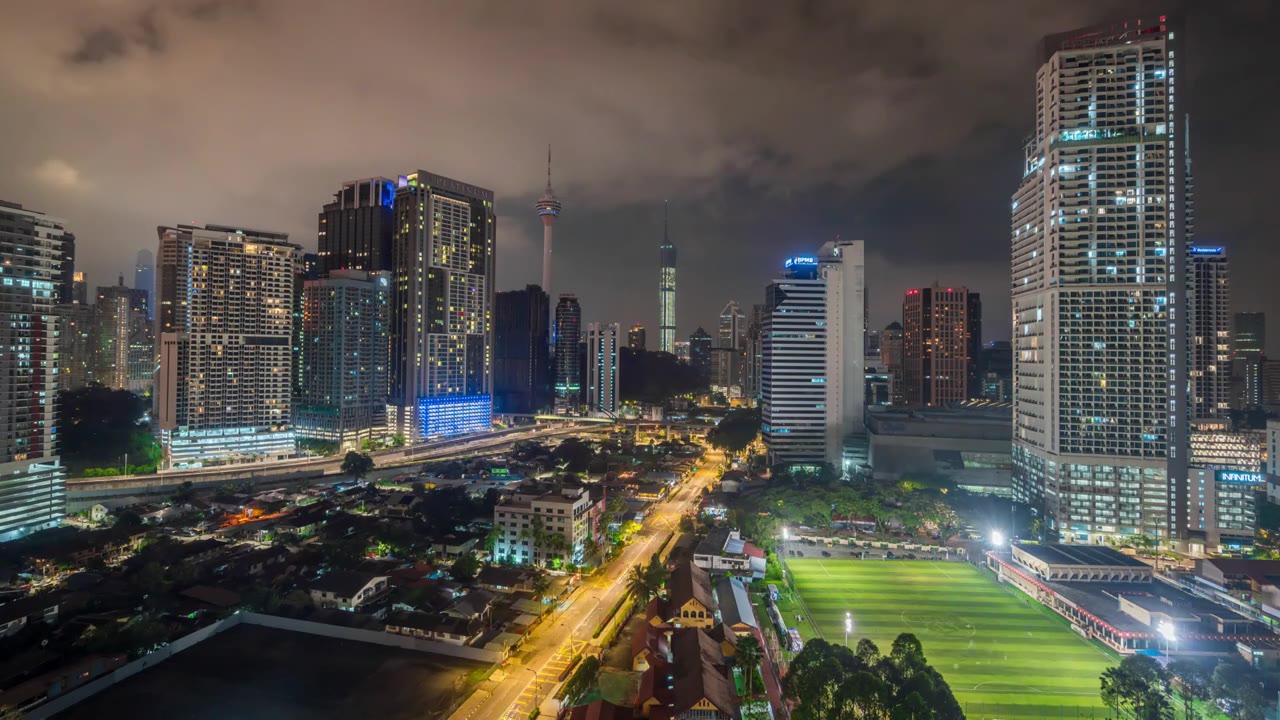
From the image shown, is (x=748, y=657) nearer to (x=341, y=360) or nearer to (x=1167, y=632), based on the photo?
(x=1167, y=632)

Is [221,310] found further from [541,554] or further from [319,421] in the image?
[541,554]

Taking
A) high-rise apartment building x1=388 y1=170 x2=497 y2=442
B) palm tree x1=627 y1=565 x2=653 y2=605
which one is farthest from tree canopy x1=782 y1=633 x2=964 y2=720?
high-rise apartment building x1=388 y1=170 x2=497 y2=442

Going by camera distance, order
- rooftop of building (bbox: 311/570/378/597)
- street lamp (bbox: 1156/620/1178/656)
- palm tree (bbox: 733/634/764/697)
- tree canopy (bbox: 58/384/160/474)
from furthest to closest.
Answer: tree canopy (bbox: 58/384/160/474)
rooftop of building (bbox: 311/570/378/597)
street lamp (bbox: 1156/620/1178/656)
palm tree (bbox: 733/634/764/697)

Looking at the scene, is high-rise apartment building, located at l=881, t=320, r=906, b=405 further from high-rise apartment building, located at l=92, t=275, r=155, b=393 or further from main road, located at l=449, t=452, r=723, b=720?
high-rise apartment building, located at l=92, t=275, r=155, b=393

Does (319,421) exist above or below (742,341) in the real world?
below

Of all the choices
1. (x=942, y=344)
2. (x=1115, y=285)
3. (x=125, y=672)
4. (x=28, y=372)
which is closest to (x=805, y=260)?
(x=1115, y=285)

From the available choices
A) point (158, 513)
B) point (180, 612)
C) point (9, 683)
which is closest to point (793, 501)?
point (180, 612)
